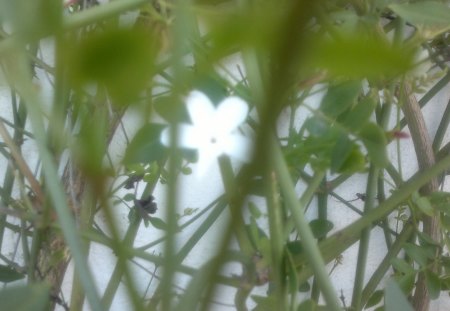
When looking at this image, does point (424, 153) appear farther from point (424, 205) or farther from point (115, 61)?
point (115, 61)

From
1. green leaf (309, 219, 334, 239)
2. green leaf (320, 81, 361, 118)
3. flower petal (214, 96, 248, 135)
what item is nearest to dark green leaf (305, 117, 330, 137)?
green leaf (320, 81, 361, 118)

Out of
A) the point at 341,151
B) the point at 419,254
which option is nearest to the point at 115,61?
the point at 341,151

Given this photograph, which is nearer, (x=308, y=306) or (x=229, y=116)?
(x=229, y=116)

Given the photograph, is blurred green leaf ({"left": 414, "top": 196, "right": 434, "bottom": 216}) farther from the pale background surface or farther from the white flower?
the white flower

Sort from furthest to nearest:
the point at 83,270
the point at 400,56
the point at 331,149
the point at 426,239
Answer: the point at 426,239, the point at 331,149, the point at 83,270, the point at 400,56

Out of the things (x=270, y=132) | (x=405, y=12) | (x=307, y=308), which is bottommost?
(x=270, y=132)

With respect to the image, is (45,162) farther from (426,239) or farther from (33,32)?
(426,239)

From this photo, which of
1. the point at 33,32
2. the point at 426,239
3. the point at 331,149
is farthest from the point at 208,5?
the point at 426,239
